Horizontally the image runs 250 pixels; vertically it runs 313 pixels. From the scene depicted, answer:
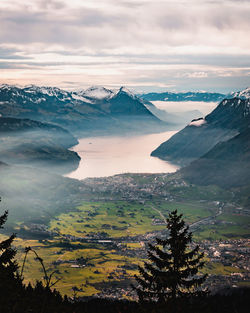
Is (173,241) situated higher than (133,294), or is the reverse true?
(173,241)

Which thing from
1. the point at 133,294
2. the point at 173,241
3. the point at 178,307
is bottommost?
the point at 133,294

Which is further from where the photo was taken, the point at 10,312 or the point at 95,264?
the point at 95,264

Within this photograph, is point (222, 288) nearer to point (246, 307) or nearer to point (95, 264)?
point (246, 307)

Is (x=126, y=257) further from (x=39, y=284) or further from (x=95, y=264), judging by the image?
(x=39, y=284)

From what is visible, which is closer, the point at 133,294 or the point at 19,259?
the point at 133,294

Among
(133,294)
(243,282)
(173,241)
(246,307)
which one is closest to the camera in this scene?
(173,241)

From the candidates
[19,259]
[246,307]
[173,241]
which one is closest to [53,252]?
[19,259]

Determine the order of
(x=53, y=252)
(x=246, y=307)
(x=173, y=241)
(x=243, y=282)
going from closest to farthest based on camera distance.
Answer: (x=173, y=241) → (x=246, y=307) → (x=243, y=282) → (x=53, y=252)

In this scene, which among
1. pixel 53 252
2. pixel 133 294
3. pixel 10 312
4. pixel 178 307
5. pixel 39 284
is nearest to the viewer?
pixel 10 312

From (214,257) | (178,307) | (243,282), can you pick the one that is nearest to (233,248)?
(214,257)
